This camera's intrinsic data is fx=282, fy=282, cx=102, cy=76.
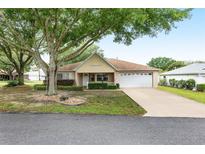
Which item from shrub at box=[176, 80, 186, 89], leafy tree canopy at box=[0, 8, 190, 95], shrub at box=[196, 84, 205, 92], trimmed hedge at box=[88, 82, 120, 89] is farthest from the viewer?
shrub at box=[176, 80, 186, 89]

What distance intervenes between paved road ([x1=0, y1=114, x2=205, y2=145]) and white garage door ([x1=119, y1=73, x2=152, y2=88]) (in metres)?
20.2

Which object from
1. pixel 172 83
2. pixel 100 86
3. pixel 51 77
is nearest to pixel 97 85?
pixel 100 86

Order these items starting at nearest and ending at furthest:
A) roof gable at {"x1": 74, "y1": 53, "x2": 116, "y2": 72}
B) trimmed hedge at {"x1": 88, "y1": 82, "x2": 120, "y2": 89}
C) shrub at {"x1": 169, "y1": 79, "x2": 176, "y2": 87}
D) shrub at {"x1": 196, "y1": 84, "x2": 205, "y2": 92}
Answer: shrub at {"x1": 196, "y1": 84, "x2": 205, "y2": 92}, trimmed hedge at {"x1": 88, "y1": 82, "x2": 120, "y2": 89}, roof gable at {"x1": 74, "y1": 53, "x2": 116, "y2": 72}, shrub at {"x1": 169, "y1": 79, "x2": 176, "y2": 87}

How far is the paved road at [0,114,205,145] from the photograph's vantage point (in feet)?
25.5

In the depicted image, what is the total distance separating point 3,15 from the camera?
56.6 feet

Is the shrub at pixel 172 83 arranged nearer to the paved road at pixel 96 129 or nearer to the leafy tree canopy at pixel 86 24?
the leafy tree canopy at pixel 86 24

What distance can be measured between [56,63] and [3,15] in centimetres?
445

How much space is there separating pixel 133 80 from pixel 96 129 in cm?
2327

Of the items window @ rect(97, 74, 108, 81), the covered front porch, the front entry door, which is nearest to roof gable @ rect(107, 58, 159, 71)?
the covered front porch

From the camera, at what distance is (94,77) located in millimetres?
31844

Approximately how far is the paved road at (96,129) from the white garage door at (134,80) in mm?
20250

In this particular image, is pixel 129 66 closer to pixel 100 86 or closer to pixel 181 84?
pixel 100 86

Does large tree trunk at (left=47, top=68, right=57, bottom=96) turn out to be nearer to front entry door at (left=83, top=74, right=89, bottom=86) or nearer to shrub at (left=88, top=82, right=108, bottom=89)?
shrub at (left=88, top=82, right=108, bottom=89)

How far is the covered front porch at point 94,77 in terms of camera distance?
31.8 m
